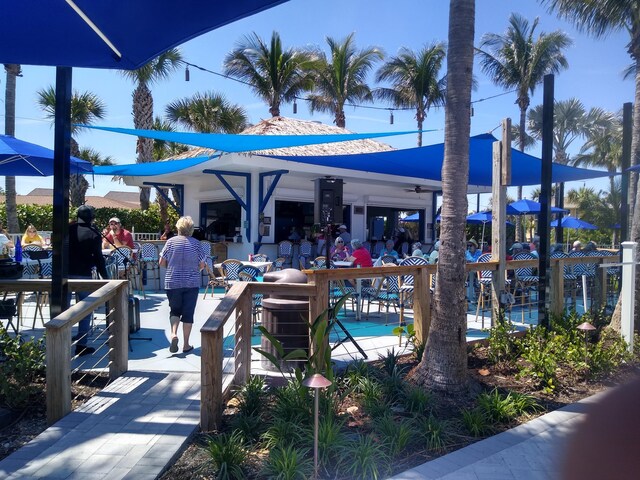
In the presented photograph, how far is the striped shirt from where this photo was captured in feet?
17.5

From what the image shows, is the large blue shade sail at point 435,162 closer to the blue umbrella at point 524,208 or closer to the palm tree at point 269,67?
the blue umbrella at point 524,208

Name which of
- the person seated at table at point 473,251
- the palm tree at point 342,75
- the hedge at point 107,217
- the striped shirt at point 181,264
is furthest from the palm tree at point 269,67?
the striped shirt at point 181,264

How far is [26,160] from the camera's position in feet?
21.5

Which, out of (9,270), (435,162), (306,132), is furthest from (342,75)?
(9,270)

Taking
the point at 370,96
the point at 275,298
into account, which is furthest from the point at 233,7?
the point at 370,96

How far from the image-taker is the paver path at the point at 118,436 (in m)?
3.04

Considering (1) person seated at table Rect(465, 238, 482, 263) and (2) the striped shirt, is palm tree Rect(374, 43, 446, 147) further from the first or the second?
(2) the striped shirt

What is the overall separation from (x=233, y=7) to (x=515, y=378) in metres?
3.96

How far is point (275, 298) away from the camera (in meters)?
4.84

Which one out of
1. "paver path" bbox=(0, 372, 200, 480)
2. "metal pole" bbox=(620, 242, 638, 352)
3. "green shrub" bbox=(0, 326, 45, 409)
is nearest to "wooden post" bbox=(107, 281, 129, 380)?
"paver path" bbox=(0, 372, 200, 480)

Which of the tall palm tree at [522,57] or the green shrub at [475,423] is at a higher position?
the tall palm tree at [522,57]

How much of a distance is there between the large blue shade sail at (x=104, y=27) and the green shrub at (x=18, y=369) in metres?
2.33

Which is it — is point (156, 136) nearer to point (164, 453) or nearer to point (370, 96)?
point (164, 453)

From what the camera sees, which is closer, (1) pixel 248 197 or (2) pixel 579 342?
(2) pixel 579 342
